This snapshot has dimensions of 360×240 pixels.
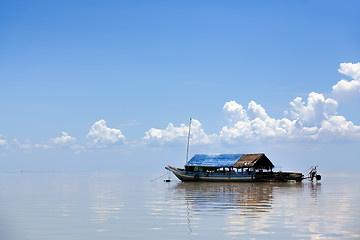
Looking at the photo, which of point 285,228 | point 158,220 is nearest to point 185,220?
point 158,220

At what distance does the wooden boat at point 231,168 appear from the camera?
62438 mm

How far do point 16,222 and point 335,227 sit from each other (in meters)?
16.9

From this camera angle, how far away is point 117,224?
2156 centimetres

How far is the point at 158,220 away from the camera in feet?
74.8

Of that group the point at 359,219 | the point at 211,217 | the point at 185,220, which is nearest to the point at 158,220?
the point at 185,220

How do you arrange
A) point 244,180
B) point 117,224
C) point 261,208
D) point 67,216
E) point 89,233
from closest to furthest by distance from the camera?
point 89,233 → point 117,224 → point 67,216 → point 261,208 → point 244,180

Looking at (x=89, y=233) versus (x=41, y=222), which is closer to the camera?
(x=89, y=233)

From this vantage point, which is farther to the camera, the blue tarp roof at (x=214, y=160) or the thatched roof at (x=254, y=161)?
the blue tarp roof at (x=214, y=160)

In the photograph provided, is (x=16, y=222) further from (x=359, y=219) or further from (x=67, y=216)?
(x=359, y=219)

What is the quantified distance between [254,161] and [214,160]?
6712 mm

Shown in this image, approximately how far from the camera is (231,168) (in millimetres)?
63469

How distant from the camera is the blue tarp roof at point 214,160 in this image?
63.5m

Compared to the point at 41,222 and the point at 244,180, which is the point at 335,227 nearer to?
the point at 41,222

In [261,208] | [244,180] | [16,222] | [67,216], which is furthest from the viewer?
[244,180]
